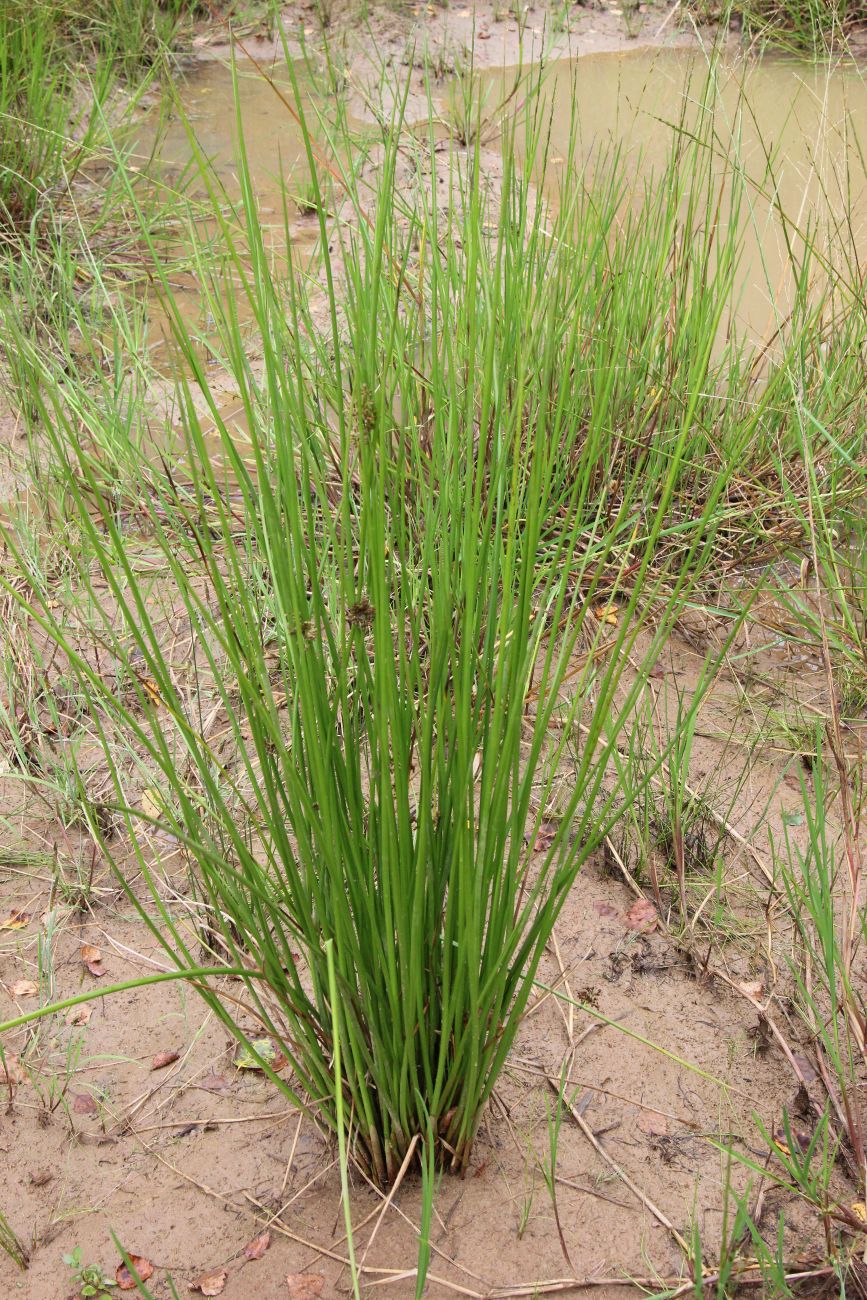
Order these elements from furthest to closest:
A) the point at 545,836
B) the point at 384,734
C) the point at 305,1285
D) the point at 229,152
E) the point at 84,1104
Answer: the point at 229,152
the point at 545,836
the point at 84,1104
the point at 305,1285
the point at 384,734

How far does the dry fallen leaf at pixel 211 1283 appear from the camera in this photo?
4.97 ft

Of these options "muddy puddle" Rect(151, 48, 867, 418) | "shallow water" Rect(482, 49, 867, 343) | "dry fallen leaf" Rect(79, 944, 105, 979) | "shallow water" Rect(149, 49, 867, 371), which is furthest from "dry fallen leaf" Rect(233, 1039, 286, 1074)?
"shallow water" Rect(482, 49, 867, 343)

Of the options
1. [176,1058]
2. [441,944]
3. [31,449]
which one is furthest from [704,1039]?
[31,449]

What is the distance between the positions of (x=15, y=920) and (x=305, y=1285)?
36.6 inches

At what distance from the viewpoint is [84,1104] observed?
1.80 meters

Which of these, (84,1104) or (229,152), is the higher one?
(229,152)

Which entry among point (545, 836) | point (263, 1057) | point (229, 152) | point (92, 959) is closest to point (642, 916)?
point (545, 836)

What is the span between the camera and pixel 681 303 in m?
2.86

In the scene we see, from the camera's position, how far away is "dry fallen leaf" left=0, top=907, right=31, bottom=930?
211 centimetres

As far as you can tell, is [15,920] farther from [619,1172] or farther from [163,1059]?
[619,1172]

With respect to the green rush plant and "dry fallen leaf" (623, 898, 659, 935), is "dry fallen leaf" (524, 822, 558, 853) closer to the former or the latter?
"dry fallen leaf" (623, 898, 659, 935)

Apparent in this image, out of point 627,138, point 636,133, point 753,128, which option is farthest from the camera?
point 753,128

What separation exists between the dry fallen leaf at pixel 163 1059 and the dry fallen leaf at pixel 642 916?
2.66ft

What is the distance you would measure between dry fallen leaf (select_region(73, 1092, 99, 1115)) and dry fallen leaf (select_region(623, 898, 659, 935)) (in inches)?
37.3
